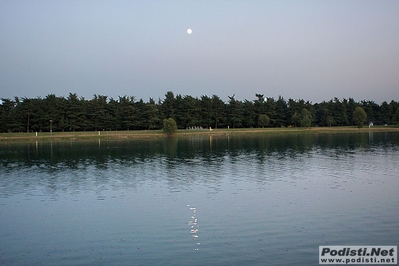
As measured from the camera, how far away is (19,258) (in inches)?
445

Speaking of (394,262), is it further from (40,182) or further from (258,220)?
(40,182)

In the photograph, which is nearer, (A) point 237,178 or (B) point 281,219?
(B) point 281,219

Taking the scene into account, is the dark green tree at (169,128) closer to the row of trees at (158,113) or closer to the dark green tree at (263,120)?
the row of trees at (158,113)

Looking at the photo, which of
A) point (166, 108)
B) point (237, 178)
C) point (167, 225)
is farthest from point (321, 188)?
point (166, 108)

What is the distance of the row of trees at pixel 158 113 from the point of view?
293 ft

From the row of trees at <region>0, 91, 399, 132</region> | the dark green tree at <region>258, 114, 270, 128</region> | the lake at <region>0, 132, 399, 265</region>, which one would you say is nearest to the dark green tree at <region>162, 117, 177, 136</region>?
the row of trees at <region>0, 91, 399, 132</region>

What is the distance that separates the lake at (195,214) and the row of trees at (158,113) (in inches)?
2529

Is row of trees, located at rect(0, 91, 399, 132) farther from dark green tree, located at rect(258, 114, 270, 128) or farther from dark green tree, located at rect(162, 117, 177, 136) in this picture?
dark green tree, located at rect(162, 117, 177, 136)

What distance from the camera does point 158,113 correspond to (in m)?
96.8

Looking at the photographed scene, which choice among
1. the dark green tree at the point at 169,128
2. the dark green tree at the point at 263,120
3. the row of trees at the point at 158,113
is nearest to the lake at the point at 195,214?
the dark green tree at the point at 169,128

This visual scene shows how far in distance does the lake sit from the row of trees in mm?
64233

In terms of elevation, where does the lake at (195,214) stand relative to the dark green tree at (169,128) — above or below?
below

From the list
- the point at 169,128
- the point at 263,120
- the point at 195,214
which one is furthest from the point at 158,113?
the point at 195,214

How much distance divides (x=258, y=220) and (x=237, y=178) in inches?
388
